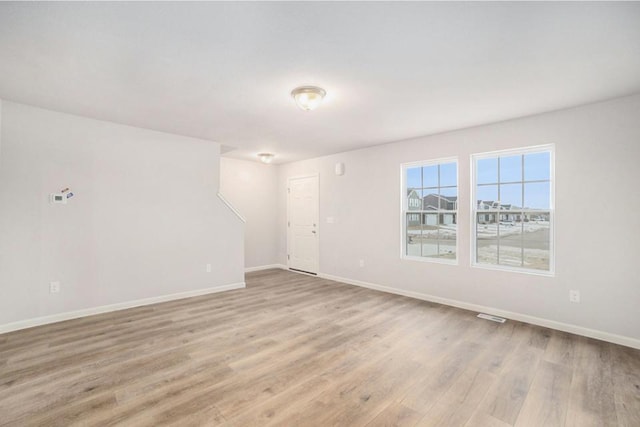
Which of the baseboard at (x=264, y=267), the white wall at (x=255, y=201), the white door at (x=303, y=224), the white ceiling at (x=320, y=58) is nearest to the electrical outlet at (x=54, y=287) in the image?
the white ceiling at (x=320, y=58)

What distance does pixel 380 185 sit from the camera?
5016 millimetres

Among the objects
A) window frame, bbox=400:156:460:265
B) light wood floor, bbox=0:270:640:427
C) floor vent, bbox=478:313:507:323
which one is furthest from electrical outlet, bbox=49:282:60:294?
floor vent, bbox=478:313:507:323

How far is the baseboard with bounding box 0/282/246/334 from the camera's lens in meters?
3.24

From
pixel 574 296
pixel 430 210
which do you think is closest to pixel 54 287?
pixel 430 210

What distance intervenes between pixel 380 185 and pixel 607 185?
9.12 feet

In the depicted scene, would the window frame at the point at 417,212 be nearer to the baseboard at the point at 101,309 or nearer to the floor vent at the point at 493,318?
the floor vent at the point at 493,318

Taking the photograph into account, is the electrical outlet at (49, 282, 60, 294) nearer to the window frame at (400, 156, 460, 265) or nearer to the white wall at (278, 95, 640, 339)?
the white wall at (278, 95, 640, 339)

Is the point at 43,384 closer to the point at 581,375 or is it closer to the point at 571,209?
the point at 581,375

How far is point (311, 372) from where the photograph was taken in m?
2.39

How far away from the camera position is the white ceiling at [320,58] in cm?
178

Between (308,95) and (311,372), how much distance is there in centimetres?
245

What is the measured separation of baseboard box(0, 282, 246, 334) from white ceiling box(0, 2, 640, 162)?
243 centimetres

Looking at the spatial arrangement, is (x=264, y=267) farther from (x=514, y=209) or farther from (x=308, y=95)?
(x=514, y=209)

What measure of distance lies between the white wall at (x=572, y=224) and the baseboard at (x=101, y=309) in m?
2.96
